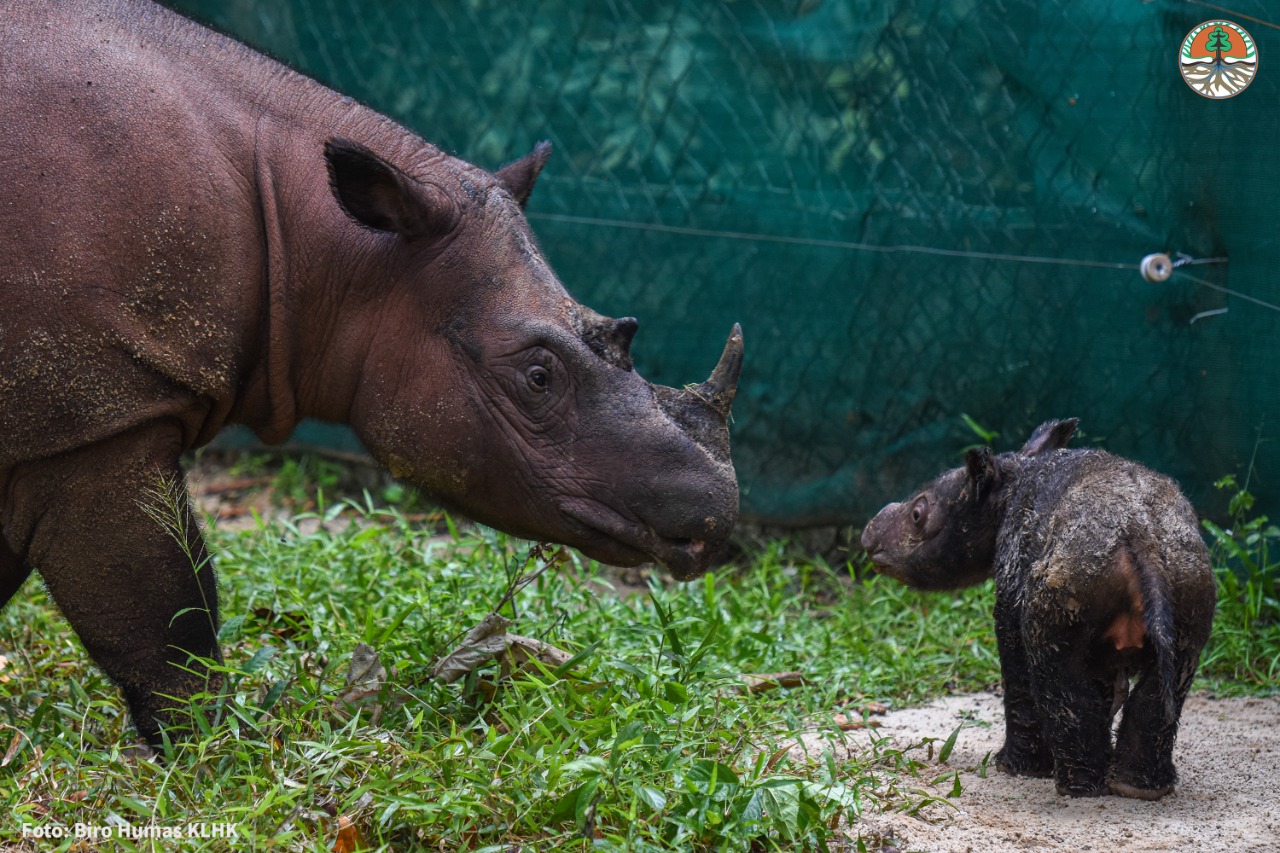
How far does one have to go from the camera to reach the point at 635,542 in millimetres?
4016

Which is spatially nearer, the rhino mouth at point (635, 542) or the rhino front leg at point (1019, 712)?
the rhino mouth at point (635, 542)

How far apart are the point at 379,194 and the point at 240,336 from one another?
0.58 metres

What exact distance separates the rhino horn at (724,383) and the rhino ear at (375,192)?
0.94 meters

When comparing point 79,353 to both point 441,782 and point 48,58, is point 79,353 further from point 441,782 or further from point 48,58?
point 441,782

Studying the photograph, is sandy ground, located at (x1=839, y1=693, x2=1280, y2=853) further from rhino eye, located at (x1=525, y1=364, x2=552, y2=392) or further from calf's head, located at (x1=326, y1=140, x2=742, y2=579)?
rhino eye, located at (x1=525, y1=364, x2=552, y2=392)

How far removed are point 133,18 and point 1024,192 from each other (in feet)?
12.8

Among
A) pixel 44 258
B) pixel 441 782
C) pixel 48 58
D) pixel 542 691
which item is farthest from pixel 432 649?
pixel 48 58

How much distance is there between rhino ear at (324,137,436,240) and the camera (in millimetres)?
3889

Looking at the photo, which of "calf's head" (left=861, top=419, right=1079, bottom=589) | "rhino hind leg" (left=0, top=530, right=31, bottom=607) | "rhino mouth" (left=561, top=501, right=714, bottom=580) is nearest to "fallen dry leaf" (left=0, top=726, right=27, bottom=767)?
"rhino hind leg" (left=0, top=530, right=31, bottom=607)

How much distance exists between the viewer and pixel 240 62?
4.29 m

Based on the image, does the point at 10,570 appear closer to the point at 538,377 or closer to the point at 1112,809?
the point at 538,377

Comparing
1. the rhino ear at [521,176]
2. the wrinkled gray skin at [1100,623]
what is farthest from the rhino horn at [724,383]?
the wrinkled gray skin at [1100,623]

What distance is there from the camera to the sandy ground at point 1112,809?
3.70 meters

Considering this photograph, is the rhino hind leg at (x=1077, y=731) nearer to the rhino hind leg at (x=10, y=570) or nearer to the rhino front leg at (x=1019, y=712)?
the rhino front leg at (x=1019, y=712)
